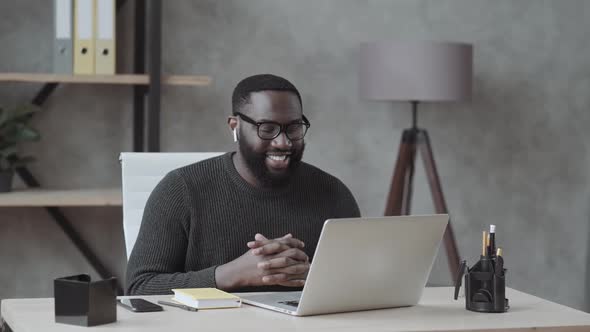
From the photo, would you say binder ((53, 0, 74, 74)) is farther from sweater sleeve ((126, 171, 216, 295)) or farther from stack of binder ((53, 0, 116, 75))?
sweater sleeve ((126, 171, 216, 295))

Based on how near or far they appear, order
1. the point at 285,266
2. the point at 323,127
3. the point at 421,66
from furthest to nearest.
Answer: the point at 323,127
the point at 421,66
the point at 285,266

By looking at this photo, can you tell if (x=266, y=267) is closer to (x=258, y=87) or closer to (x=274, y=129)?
(x=274, y=129)

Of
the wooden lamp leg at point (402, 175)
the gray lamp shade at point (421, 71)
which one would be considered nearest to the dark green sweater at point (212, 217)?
the gray lamp shade at point (421, 71)

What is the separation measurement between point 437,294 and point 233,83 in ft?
7.26

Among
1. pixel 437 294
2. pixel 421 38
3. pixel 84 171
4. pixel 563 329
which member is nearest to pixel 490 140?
pixel 421 38

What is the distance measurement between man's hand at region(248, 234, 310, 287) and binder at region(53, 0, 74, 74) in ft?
5.87

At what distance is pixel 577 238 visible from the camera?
4.68 metres

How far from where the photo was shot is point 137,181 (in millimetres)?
2605

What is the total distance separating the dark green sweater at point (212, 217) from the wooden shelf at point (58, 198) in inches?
47.2

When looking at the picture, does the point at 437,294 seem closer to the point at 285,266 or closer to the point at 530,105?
the point at 285,266

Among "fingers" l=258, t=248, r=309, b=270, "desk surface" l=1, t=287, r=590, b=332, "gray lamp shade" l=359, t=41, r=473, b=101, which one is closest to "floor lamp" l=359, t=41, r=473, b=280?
"gray lamp shade" l=359, t=41, r=473, b=101

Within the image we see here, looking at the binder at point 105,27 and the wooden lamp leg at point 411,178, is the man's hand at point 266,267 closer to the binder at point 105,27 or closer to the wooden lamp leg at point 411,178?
the binder at point 105,27

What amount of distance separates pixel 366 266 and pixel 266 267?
11.9 inches

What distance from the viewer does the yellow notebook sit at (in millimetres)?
1879
